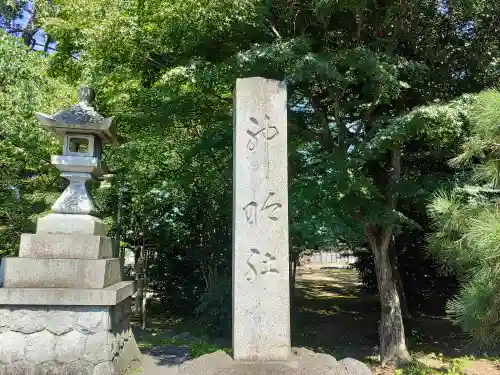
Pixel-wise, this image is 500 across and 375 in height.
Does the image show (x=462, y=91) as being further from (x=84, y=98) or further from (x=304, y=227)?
(x=84, y=98)

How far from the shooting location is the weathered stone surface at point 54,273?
15.4 feet

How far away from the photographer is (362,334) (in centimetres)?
1007

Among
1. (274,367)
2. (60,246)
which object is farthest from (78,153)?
(274,367)

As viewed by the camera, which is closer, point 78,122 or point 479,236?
point 479,236

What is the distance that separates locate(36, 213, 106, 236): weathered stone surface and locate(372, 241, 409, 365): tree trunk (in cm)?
521

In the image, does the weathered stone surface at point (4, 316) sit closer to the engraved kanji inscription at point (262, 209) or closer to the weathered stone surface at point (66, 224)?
the weathered stone surface at point (66, 224)

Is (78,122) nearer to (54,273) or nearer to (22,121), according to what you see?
(54,273)

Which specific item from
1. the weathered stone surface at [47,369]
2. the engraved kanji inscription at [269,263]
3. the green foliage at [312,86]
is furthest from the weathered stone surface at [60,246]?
the green foliage at [312,86]

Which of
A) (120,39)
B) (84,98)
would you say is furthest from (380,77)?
(120,39)

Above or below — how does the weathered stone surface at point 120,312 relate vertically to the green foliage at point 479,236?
below

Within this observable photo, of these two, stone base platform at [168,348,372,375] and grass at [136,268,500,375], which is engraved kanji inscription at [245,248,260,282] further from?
grass at [136,268,500,375]

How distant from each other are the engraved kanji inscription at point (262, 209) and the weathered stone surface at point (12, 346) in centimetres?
298

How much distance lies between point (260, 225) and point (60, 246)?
2.68 metres

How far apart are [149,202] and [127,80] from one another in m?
3.27
